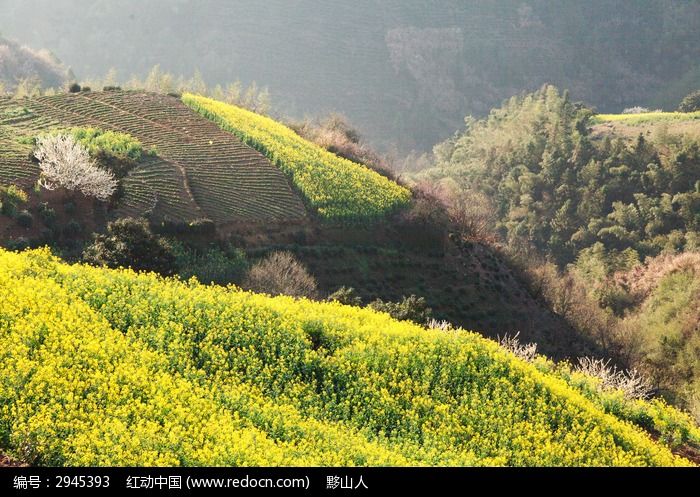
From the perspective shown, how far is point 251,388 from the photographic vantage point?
21.7 m

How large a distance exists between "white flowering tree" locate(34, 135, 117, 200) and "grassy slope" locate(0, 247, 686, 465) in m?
14.4

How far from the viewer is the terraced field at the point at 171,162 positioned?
45844 mm

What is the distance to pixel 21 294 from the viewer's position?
2302cm

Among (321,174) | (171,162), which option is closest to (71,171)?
(171,162)

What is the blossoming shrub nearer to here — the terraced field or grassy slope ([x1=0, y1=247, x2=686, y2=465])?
the terraced field

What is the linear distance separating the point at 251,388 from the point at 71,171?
24738 millimetres

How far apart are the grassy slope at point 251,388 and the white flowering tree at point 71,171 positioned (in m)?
14.4

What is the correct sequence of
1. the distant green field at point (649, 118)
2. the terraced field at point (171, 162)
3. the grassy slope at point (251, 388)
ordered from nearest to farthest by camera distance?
the grassy slope at point (251, 388) → the terraced field at point (171, 162) → the distant green field at point (649, 118)

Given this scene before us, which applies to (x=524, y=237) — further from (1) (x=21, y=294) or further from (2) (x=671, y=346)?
(1) (x=21, y=294)

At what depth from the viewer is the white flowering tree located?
134 ft

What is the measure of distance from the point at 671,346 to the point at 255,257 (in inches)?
1200
